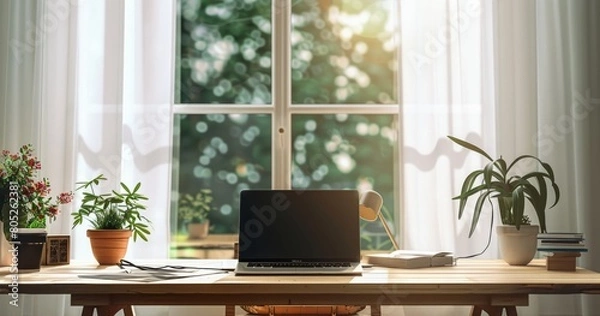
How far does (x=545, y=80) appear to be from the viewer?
309 centimetres

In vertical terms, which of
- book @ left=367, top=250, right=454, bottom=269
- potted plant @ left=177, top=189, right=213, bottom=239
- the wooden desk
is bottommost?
the wooden desk

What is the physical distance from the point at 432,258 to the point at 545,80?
3.56 feet

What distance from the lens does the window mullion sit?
3258 millimetres

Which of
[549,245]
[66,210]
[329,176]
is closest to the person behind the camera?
[549,245]

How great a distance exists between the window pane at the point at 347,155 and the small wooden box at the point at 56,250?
1.13m

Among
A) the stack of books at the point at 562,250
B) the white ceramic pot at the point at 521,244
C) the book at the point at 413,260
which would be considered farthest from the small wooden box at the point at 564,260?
the book at the point at 413,260

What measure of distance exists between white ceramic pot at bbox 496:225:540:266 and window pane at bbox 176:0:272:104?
133cm

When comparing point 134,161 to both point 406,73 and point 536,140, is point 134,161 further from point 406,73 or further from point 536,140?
point 536,140

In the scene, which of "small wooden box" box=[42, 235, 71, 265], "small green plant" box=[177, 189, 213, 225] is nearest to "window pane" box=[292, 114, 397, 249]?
"small green plant" box=[177, 189, 213, 225]

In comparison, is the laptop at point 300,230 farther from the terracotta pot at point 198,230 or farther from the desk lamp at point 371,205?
Answer: the terracotta pot at point 198,230

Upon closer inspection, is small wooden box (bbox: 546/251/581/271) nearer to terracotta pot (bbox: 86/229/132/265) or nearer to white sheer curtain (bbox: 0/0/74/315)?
terracotta pot (bbox: 86/229/132/265)

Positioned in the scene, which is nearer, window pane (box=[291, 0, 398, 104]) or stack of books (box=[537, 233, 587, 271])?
stack of books (box=[537, 233, 587, 271])

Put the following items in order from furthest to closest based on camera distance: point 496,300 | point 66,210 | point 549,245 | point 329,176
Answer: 1. point 329,176
2. point 66,210
3. point 549,245
4. point 496,300

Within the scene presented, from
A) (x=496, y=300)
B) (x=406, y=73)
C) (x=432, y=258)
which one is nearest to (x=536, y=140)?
(x=406, y=73)
